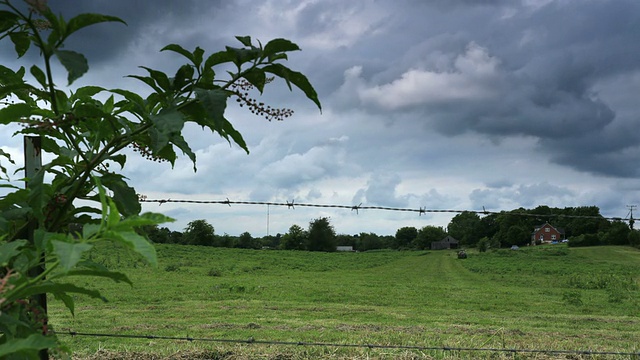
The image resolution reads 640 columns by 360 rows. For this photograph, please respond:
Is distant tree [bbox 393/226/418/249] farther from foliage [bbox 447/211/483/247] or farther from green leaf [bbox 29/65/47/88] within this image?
green leaf [bbox 29/65/47/88]

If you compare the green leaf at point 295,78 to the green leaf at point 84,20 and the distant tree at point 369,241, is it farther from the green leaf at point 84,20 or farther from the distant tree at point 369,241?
the distant tree at point 369,241

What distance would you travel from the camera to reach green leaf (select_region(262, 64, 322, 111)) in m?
1.33

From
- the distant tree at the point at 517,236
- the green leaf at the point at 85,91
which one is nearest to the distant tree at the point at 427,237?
the distant tree at the point at 517,236

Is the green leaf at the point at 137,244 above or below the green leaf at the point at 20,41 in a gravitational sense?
below

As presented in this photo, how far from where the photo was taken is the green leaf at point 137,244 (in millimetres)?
819

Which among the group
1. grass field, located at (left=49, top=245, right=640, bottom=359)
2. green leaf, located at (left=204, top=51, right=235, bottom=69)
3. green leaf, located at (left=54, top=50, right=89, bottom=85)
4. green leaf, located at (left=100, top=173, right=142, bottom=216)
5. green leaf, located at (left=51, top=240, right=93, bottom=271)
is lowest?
grass field, located at (left=49, top=245, right=640, bottom=359)

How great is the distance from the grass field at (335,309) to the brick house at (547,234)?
3263cm

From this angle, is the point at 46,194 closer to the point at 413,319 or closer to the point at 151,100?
the point at 151,100

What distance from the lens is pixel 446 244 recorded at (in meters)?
47.8

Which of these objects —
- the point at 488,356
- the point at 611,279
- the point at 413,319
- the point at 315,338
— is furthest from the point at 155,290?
the point at 611,279

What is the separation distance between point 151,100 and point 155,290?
15.1 m

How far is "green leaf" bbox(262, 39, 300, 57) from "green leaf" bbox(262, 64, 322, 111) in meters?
0.04

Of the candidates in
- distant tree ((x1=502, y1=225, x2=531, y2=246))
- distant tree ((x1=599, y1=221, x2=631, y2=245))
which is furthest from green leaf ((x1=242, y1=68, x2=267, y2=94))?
distant tree ((x1=502, y1=225, x2=531, y2=246))

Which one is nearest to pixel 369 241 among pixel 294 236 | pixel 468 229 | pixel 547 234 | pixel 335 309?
pixel 294 236
